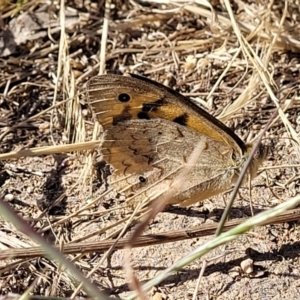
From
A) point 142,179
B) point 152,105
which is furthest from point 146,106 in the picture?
point 142,179

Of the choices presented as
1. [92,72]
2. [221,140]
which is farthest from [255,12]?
[221,140]

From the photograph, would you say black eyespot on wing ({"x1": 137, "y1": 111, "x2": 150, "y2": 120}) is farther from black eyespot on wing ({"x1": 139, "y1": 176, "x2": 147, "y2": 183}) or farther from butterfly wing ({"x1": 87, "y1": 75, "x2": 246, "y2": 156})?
black eyespot on wing ({"x1": 139, "y1": 176, "x2": 147, "y2": 183})

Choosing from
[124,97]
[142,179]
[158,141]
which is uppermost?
[124,97]

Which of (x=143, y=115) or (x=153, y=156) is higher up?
(x=143, y=115)

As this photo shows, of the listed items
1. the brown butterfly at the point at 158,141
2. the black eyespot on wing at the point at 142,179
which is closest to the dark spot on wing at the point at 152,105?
the brown butterfly at the point at 158,141

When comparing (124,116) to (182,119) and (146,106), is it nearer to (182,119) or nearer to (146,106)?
(146,106)

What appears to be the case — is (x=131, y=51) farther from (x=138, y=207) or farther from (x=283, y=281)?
(x=283, y=281)

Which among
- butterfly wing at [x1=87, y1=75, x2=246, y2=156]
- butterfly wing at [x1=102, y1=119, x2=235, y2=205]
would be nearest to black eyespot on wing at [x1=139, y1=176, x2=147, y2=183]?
butterfly wing at [x1=102, y1=119, x2=235, y2=205]
